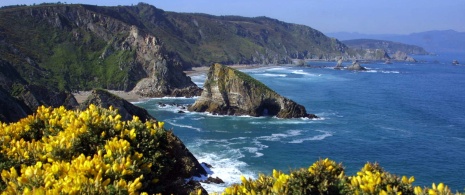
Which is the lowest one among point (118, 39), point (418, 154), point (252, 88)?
point (418, 154)

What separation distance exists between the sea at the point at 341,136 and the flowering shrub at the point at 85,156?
2739cm

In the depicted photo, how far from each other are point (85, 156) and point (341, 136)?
5434 centimetres

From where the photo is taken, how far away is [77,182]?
6.83 metres

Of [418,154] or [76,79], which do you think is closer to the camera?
[418,154]

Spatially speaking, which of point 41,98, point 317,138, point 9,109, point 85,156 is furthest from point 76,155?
point 41,98

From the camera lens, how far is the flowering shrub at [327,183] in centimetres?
761

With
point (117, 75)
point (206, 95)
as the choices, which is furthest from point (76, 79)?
point (206, 95)

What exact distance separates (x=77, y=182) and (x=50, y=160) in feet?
8.10

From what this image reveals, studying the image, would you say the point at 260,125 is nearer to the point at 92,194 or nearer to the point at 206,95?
the point at 206,95

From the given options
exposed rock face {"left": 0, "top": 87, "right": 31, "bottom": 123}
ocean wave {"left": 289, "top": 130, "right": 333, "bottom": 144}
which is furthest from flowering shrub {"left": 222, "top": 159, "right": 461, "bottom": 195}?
ocean wave {"left": 289, "top": 130, "right": 333, "bottom": 144}

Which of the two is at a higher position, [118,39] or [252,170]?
[118,39]

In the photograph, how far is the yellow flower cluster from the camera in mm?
7071

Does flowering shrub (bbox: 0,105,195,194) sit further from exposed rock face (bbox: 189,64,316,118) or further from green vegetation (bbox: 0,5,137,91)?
green vegetation (bbox: 0,5,137,91)

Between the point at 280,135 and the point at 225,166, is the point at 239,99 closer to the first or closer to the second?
the point at 280,135
